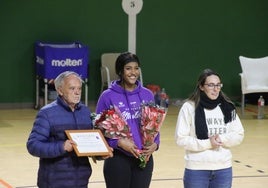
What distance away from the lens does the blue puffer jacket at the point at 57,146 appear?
167 inches

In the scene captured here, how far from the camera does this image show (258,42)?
578 inches

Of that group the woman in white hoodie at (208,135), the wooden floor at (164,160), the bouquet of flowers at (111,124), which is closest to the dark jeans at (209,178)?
the woman in white hoodie at (208,135)

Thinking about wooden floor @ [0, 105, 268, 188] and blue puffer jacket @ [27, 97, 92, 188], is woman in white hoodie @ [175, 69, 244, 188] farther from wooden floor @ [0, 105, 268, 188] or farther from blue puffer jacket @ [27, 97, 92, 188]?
wooden floor @ [0, 105, 268, 188]

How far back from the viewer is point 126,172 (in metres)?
4.70

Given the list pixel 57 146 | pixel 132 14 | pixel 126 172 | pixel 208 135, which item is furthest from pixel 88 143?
pixel 132 14

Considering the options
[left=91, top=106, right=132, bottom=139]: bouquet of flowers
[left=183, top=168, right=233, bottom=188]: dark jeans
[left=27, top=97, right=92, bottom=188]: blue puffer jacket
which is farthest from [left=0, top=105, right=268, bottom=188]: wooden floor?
[left=27, top=97, right=92, bottom=188]: blue puffer jacket

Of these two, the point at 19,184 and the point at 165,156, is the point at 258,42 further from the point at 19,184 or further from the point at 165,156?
the point at 19,184

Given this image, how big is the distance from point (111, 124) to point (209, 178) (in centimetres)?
86

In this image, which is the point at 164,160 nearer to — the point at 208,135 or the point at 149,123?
the point at 208,135

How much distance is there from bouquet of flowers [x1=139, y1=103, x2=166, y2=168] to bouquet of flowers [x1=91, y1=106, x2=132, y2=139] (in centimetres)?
15

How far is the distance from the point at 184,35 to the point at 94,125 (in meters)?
9.78

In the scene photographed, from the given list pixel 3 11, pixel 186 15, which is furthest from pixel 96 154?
pixel 186 15

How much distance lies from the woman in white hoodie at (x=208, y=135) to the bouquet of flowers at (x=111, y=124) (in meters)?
0.46

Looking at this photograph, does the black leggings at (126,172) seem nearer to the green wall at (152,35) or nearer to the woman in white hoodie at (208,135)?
the woman in white hoodie at (208,135)
